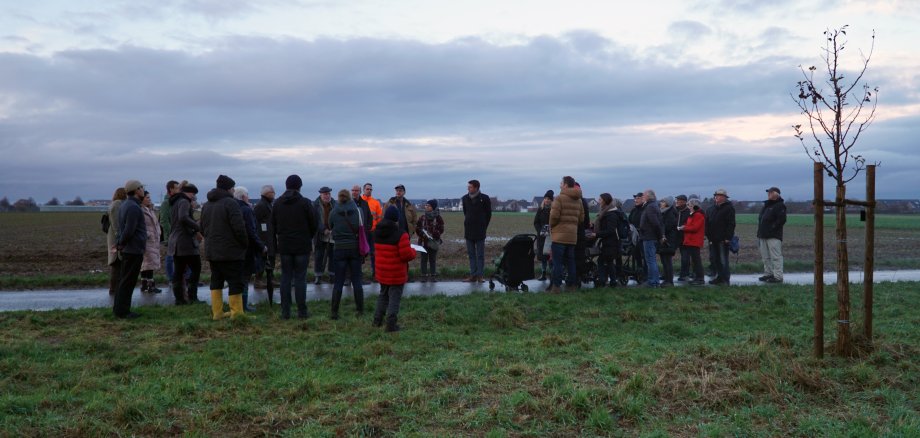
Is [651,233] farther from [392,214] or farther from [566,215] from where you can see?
[392,214]

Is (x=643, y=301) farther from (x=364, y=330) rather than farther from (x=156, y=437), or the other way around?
(x=156, y=437)

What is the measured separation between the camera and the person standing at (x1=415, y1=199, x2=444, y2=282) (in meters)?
15.6

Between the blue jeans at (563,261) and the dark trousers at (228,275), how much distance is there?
5781mm

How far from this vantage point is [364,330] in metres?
9.22

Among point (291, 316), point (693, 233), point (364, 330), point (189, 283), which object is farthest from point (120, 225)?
point (693, 233)

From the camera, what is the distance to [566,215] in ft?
42.5

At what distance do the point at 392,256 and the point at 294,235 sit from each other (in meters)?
1.79

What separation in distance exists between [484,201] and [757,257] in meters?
13.7

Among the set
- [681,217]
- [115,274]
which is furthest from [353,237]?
[681,217]

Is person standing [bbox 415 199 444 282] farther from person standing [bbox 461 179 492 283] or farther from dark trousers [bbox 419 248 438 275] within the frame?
person standing [bbox 461 179 492 283]

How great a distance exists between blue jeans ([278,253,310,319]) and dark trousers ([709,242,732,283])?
909 cm

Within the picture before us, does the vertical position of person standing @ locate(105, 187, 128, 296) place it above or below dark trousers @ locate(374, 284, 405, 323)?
above

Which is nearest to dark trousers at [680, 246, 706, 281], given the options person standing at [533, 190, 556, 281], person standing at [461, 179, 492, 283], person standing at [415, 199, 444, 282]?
person standing at [533, 190, 556, 281]

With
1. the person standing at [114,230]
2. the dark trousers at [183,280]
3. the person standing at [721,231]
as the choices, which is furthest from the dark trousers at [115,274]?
the person standing at [721,231]
